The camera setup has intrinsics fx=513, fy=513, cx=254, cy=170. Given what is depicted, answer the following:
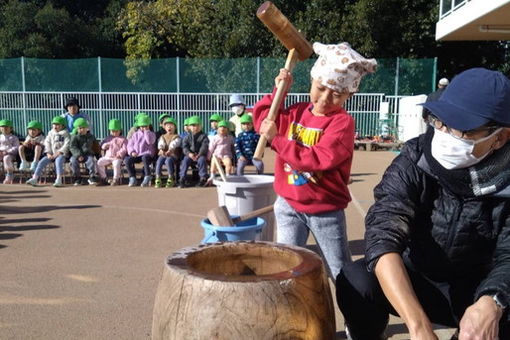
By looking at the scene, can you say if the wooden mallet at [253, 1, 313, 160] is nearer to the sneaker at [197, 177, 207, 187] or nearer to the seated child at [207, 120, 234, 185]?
the seated child at [207, 120, 234, 185]

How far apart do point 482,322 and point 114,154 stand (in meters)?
8.30

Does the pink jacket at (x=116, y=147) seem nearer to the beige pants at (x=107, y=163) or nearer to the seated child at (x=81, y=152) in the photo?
the beige pants at (x=107, y=163)

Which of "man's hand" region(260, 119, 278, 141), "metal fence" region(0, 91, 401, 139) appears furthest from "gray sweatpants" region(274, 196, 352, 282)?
"metal fence" region(0, 91, 401, 139)

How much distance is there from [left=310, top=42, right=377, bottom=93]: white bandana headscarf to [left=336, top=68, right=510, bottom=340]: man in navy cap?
2.80 feet

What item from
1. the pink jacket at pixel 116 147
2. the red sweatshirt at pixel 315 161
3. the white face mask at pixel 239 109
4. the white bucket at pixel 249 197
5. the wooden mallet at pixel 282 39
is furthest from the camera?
the white face mask at pixel 239 109

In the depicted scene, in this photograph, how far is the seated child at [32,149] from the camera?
9.34 metres

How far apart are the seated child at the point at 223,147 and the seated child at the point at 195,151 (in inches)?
5.5

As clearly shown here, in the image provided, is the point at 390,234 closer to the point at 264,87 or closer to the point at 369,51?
the point at 264,87

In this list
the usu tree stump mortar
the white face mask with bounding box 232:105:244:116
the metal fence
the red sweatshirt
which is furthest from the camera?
the metal fence

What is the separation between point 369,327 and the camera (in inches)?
89.1

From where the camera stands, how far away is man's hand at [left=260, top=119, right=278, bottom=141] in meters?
3.09

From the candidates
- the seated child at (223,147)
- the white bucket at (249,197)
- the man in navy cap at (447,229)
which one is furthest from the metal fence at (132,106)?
the man in navy cap at (447,229)

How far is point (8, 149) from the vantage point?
9438 millimetres

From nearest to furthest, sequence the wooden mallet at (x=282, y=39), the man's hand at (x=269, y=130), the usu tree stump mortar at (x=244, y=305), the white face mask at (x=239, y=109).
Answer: the usu tree stump mortar at (x=244, y=305) < the man's hand at (x=269, y=130) < the wooden mallet at (x=282, y=39) < the white face mask at (x=239, y=109)
